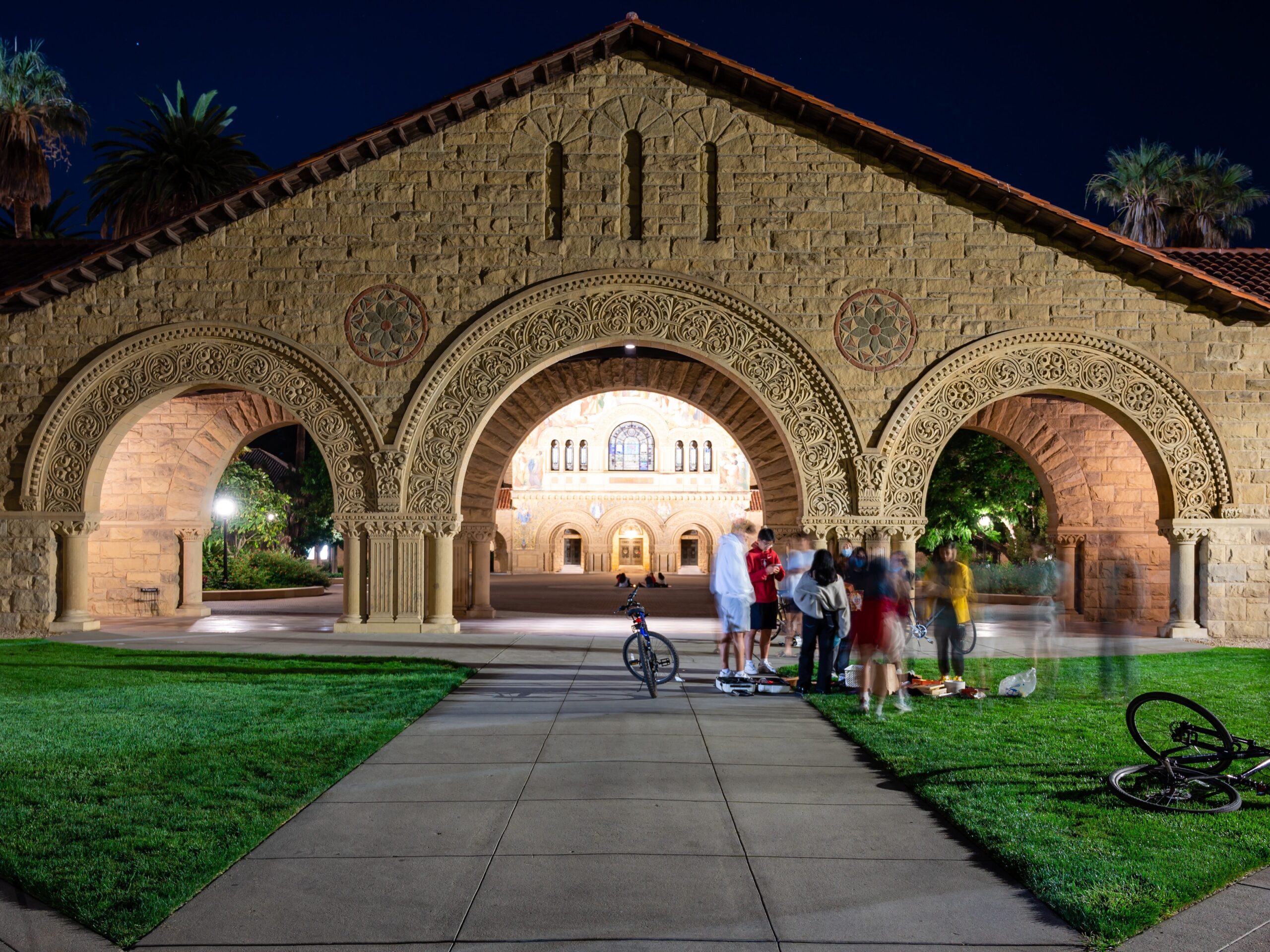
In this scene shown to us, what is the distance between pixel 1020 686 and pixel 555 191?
34.8 feet

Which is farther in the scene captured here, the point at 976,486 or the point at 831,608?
the point at 976,486

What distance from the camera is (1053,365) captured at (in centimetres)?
1598

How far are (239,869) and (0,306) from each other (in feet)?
48.2

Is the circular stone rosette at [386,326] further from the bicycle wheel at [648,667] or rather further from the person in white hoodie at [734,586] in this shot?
the bicycle wheel at [648,667]

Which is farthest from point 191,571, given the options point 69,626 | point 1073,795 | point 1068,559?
point 1073,795

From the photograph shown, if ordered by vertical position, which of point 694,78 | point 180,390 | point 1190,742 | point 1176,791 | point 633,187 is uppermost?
point 694,78

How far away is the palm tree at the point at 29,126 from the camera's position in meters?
33.0

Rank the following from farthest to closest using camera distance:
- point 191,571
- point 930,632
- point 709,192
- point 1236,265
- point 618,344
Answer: point 191,571, point 1236,265, point 930,632, point 709,192, point 618,344

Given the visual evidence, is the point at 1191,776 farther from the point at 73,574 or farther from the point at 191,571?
the point at 191,571

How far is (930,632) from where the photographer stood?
17859mm

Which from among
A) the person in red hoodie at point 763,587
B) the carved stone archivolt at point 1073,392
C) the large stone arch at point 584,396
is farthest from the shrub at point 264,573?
the person in red hoodie at point 763,587

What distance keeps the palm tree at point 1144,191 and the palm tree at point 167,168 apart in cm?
3197

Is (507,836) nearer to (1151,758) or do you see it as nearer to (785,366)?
(1151,758)

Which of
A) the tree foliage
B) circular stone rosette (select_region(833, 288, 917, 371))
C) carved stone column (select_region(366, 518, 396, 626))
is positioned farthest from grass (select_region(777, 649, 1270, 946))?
the tree foliage
